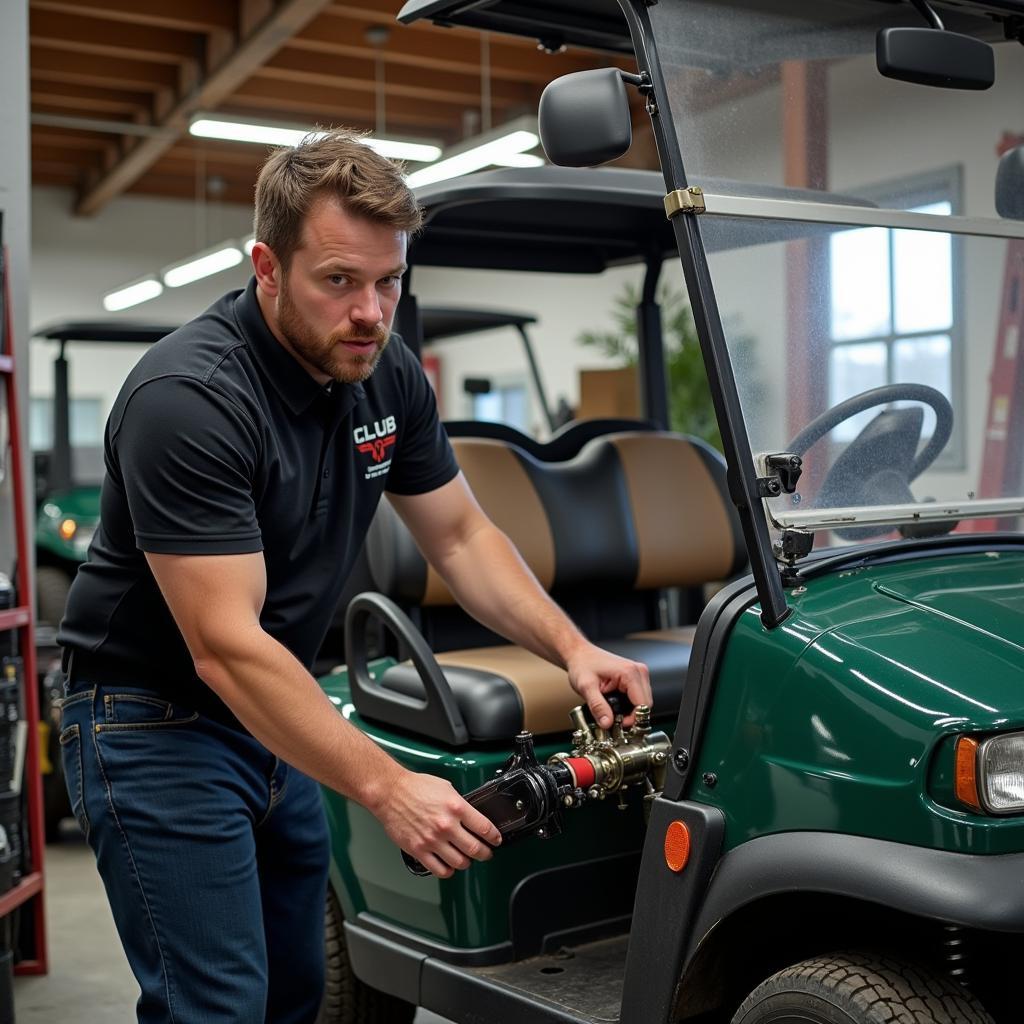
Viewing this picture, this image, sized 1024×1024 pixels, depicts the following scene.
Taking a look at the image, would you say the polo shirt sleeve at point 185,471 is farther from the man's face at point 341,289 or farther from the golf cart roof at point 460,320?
the golf cart roof at point 460,320

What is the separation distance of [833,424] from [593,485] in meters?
1.34

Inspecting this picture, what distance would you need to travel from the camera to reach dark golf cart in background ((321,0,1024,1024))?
1.69 metres

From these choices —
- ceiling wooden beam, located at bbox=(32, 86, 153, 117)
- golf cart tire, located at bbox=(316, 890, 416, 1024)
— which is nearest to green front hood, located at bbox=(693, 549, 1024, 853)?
golf cart tire, located at bbox=(316, 890, 416, 1024)

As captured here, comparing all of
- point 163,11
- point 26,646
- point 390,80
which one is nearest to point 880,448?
point 26,646

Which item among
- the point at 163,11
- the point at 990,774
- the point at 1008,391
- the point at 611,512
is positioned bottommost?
the point at 990,774

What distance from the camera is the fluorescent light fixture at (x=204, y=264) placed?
12094mm

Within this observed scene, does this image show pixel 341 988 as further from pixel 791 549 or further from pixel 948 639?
pixel 948 639

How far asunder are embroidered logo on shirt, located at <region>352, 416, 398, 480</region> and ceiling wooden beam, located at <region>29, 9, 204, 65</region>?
8.39 meters

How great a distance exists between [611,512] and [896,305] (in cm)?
127

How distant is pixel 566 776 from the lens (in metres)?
1.93

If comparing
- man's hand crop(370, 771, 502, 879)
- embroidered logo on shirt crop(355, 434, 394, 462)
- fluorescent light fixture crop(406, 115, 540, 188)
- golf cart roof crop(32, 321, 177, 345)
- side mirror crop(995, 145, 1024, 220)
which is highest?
fluorescent light fixture crop(406, 115, 540, 188)

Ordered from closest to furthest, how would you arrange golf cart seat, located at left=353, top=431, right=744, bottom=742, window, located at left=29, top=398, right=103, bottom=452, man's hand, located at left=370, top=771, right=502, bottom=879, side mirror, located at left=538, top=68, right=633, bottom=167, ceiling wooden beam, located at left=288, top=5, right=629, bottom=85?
man's hand, located at left=370, top=771, right=502, bottom=879 → side mirror, located at left=538, top=68, right=633, bottom=167 → golf cart seat, located at left=353, top=431, right=744, bottom=742 → ceiling wooden beam, located at left=288, top=5, right=629, bottom=85 → window, located at left=29, top=398, right=103, bottom=452

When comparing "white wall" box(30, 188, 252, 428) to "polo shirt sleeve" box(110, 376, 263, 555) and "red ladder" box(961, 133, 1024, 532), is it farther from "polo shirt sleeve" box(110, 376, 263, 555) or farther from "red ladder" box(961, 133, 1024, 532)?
"polo shirt sleeve" box(110, 376, 263, 555)

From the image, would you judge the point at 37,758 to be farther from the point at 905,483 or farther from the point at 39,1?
the point at 39,1
